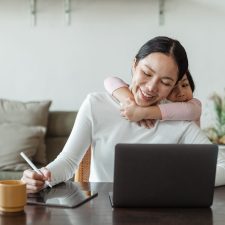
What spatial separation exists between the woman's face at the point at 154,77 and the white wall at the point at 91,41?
1.78m

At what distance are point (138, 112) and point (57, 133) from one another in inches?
67.8

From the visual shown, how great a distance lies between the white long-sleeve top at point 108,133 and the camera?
1.54m

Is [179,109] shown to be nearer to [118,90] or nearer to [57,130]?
[118,90]

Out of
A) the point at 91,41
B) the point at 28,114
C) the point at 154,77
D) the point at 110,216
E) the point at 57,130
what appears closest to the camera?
the point at 110,216

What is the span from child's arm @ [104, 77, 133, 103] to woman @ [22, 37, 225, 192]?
2 cm

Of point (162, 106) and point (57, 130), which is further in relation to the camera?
point (57, 130)

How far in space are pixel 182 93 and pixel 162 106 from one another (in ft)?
0.50

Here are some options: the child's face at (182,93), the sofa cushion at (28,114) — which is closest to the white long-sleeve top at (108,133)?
the child's face at (182,93)

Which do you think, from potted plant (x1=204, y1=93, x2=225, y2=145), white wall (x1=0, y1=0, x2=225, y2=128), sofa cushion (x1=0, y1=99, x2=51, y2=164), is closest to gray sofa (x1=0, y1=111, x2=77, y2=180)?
sofa cushion (x1=0, y1=99, x2=51, y2=164)

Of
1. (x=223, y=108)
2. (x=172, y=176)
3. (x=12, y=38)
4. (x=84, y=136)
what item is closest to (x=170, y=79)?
(x=84, y=136)

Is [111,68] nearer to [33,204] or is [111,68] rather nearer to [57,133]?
[57,133]

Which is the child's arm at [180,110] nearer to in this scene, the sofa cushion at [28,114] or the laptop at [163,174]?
the laptop at [163,174]

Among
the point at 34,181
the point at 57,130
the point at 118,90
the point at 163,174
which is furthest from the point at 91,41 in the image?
the point at 163,174

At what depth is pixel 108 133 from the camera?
5.14 ft
